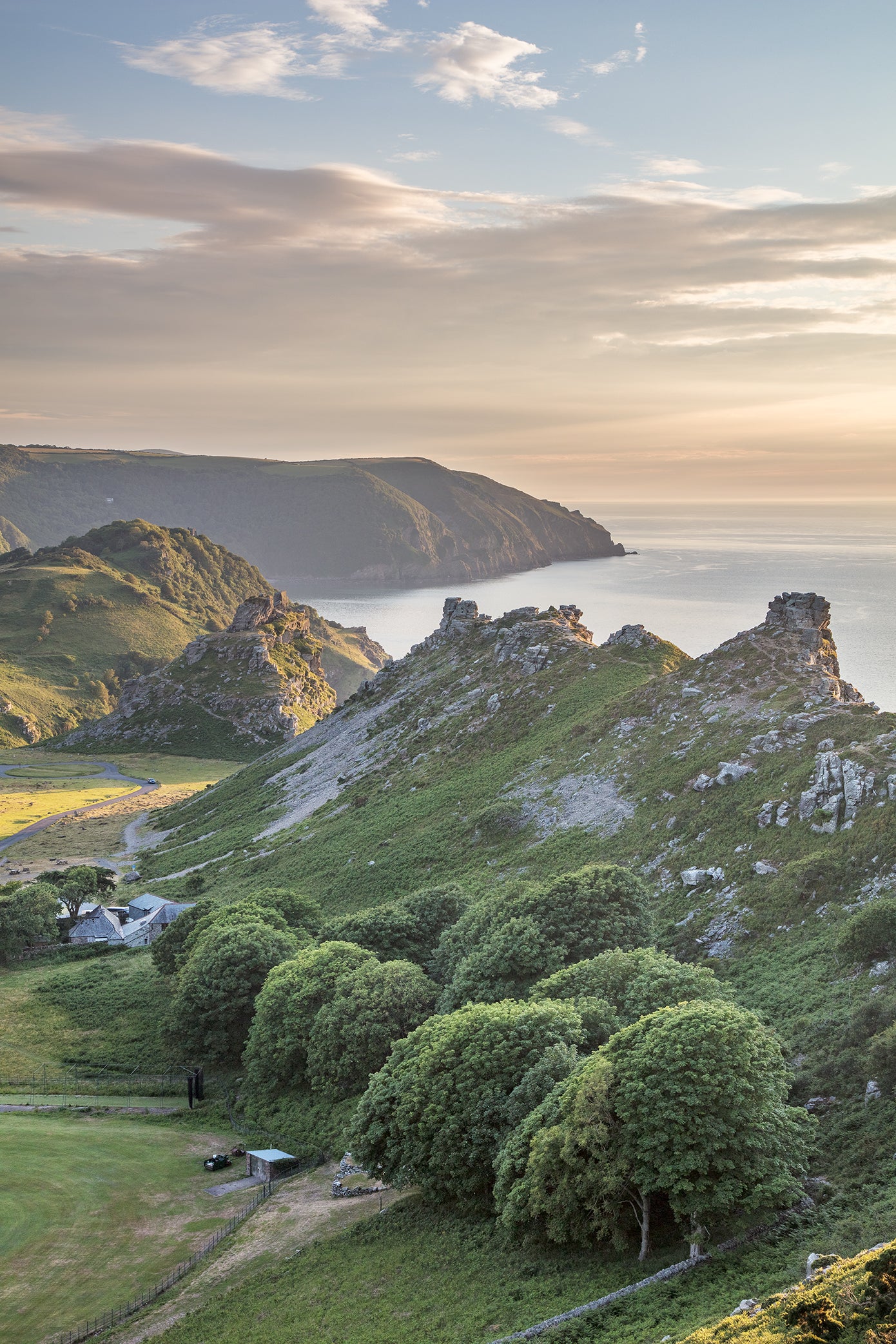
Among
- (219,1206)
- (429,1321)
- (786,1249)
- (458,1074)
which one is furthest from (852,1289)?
(219,1206)

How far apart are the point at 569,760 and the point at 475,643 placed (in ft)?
168

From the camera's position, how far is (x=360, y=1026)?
53.2 metres

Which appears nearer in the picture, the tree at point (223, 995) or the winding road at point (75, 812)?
the tree at point (223, 995)

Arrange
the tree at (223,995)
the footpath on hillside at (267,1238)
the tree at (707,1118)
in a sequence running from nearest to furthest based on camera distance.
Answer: the tree at (707,1118) < the footpath on hillside at (267,1238) < the tree at (223,995)

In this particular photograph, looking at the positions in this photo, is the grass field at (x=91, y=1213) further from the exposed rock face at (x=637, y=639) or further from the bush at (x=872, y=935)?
the exposed rock face at (x=637, y=639)

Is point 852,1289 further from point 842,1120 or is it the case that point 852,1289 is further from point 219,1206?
point 219,1206

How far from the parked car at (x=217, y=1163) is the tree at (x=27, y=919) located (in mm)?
50888

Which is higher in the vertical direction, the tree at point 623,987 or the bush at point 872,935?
the bush at point 872,935

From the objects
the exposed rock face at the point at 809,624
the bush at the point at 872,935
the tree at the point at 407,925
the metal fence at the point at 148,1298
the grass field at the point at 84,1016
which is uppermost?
the exposed rock face at the point at 809,624

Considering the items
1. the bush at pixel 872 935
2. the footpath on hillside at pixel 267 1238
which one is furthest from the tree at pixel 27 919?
the bush at pixel 872 935

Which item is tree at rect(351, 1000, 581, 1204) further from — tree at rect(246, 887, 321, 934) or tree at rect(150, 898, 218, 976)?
tree at rect(150, 898, 218, 976)

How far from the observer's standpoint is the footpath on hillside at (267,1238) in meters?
36.9

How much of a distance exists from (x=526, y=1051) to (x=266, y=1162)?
16989 millimetres

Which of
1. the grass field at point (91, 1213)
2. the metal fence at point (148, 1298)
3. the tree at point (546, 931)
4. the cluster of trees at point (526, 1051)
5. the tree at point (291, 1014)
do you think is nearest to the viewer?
the cluster of trees at point (526, 1051)
